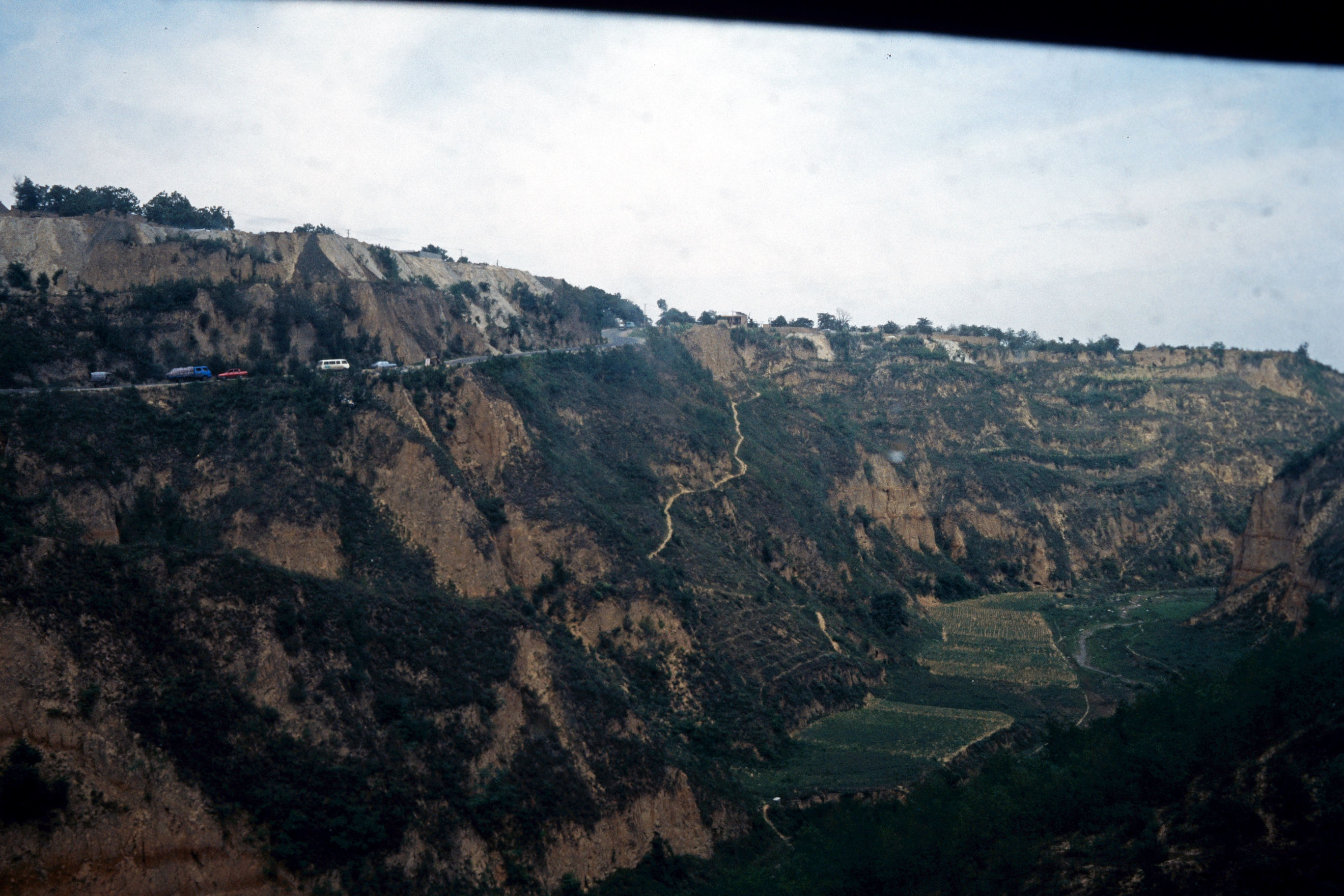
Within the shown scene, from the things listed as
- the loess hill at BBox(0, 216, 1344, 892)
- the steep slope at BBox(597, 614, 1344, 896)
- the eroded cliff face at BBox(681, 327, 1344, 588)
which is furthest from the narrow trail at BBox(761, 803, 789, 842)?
the eroded cliff face at BBox(681, 327, 1344, 588)

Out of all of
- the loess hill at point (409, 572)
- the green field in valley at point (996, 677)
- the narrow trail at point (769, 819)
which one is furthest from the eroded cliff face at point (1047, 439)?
the narrow trail at point (769, 819)

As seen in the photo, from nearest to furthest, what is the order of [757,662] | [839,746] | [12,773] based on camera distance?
[12,773] → [839,746] → [757,662]

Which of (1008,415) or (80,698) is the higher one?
(1008,415)

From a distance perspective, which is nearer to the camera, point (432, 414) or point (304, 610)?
point (304, 610)

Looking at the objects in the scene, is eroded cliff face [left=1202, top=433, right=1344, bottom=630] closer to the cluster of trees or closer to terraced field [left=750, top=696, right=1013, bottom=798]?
terraced field [left=750, top=696, right=1013, bottom=798]

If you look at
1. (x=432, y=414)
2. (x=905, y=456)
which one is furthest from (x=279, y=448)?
(x=905, y=456)

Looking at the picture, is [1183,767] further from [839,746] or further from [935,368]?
[935,368]

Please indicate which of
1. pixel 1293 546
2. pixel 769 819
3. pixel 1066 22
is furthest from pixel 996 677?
pixel 1066 22
